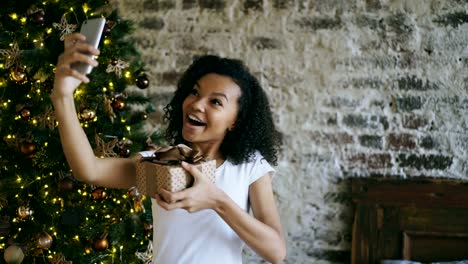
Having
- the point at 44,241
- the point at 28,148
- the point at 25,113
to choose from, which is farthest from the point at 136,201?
the point at 25,113

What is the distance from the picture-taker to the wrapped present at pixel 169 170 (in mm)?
1194

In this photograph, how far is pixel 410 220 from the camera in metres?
2.86

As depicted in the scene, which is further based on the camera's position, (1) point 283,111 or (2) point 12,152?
(1) point 283,111

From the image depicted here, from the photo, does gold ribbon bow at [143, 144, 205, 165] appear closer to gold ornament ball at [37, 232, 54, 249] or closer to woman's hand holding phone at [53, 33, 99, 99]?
woman's hand holding phone at [53, 33, 99, 99]

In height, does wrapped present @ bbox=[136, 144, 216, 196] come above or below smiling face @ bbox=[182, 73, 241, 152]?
below

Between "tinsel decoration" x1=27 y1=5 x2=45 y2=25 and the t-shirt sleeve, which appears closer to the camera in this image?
the t-shirt sleeve

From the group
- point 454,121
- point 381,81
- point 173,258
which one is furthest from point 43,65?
point 454,121

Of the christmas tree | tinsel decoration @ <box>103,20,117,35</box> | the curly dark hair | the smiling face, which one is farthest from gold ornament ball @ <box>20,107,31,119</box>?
the smiling face

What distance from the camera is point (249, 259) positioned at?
3072 mm

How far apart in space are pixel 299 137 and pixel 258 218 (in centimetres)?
159

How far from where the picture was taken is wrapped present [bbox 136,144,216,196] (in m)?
1.19

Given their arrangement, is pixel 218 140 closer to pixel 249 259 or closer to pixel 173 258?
pixel 173 258

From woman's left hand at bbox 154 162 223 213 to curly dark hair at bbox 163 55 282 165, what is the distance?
0.28 metres

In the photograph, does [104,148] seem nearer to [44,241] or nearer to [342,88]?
[44,241]
